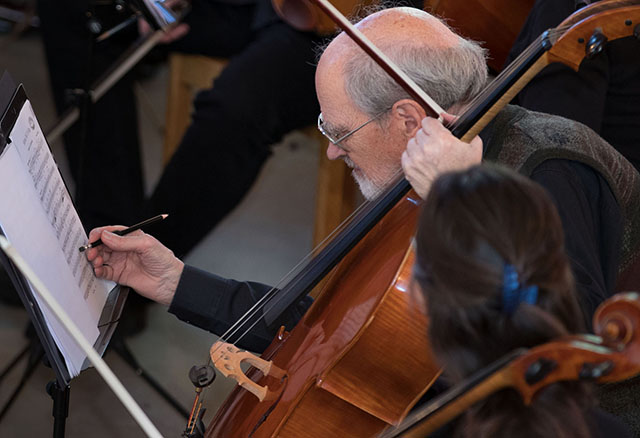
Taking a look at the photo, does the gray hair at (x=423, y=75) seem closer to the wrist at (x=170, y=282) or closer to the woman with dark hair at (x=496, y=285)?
the wrist at (x=170, y=282)

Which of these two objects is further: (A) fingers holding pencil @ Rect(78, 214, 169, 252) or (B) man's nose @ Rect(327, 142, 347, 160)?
(B) man's nose @ Rect(327, 142, 347, 160)

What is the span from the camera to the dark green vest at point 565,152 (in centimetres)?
122

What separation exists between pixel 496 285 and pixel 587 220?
1.67 ft

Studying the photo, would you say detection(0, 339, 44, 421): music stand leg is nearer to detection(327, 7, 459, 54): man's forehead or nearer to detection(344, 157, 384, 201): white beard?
detection(344, 157, 384, 201): white beard

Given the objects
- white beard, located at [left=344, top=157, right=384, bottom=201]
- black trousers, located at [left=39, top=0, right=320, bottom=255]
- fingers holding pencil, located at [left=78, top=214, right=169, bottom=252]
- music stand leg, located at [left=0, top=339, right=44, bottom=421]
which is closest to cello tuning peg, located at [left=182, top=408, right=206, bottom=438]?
fingers holding pencil, located at [left=78, top=214, right=169, bottom=252]

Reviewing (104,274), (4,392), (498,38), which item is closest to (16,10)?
(4,392)

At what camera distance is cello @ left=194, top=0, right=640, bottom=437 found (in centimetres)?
109

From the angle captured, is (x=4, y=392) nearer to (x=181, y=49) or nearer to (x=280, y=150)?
(x=181, y=49)

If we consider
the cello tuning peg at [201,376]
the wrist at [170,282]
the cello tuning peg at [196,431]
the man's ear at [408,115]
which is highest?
the man's ear at [408,115]

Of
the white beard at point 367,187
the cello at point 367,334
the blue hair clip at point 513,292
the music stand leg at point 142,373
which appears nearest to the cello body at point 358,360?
the cello at point 367,334

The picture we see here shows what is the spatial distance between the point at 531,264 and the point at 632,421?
67 cm

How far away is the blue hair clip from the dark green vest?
20.0 inches

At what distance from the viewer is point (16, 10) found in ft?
12.6

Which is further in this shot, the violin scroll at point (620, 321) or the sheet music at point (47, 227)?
the sheet music at point (47, 227)
